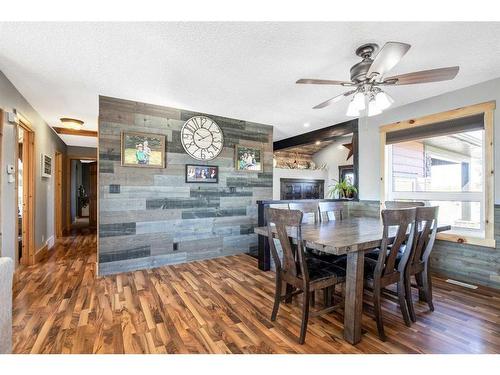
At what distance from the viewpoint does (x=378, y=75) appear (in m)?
1.92

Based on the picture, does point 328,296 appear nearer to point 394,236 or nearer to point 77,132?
point 394,236

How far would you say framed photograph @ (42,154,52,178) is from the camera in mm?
4117

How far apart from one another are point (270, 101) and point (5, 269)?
3060 mm

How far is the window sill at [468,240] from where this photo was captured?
270cm

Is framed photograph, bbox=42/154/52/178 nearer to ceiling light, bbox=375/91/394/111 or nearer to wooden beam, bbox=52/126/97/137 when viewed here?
wooden beam, bbox=52/126/97/137

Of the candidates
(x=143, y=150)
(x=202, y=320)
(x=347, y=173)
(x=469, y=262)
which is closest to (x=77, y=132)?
(x=143, y=150)

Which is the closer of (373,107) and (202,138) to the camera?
(373,107)

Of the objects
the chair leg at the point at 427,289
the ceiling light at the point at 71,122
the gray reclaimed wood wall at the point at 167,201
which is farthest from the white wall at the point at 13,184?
the chair leg at the point at 427,289

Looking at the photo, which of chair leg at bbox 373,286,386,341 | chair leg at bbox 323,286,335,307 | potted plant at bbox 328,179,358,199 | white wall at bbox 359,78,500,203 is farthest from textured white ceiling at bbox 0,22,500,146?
chair leg at bbox 323,286,335,307

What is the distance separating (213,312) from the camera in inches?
85.2

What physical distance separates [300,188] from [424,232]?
5612mm

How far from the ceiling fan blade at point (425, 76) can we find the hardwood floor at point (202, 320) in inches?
76.8
